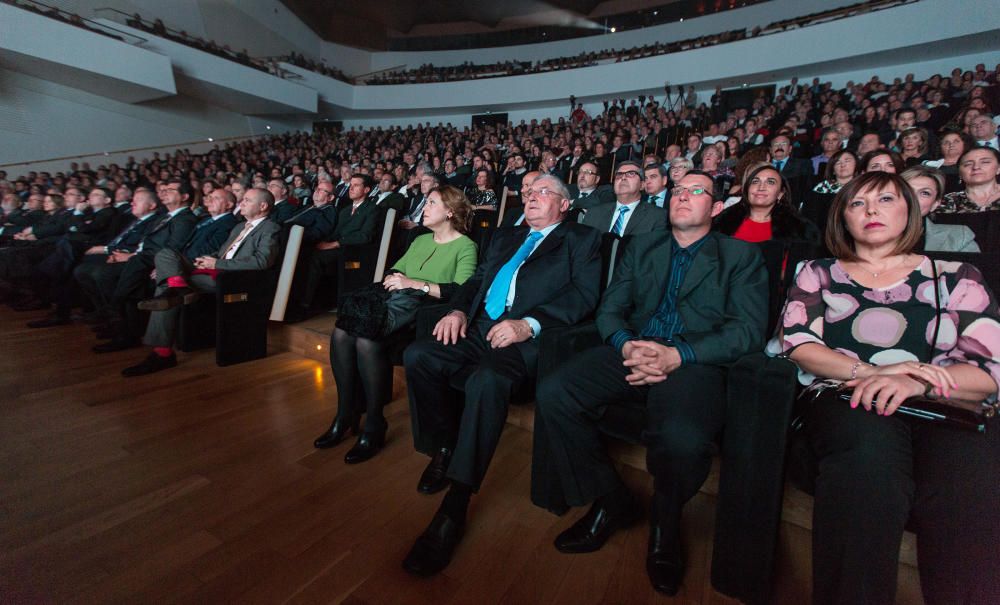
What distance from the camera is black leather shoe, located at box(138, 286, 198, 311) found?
7.11ft

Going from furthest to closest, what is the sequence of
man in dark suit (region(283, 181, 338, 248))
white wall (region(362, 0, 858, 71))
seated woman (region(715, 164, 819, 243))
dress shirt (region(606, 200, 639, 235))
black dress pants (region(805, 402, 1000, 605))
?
Result: white wall (region(362, 0, 858, 71))
man in dark suit (region(283, 181, 338, 248))
dress shirt (region(606, 200, 639, 235))
seated woman (region(715, 164, 819, 243))
black dress pants (region(805, 402, 1000, 605))

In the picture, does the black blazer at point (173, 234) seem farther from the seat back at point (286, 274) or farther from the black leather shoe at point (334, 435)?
the black leather shoe at point (334, 435)

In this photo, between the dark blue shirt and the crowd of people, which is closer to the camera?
the crowd of people

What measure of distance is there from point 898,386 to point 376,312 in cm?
141

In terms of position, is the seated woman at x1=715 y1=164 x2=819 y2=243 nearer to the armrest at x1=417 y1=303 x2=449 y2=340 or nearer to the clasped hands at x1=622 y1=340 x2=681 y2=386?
the clasped hands at x1=622 y1=340 x2=681 y2=386

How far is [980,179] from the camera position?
1.97 meters

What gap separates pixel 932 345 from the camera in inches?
38.9

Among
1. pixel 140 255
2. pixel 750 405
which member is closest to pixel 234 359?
pixel 140 255

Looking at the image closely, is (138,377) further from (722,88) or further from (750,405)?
(722,88)

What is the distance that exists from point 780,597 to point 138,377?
2710mm

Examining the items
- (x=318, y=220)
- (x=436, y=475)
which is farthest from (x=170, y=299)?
(x=436, y=475)

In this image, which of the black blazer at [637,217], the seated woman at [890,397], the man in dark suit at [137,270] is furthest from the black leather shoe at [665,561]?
the man in dark suit at [137,270]

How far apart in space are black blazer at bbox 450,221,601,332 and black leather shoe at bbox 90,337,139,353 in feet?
7.47

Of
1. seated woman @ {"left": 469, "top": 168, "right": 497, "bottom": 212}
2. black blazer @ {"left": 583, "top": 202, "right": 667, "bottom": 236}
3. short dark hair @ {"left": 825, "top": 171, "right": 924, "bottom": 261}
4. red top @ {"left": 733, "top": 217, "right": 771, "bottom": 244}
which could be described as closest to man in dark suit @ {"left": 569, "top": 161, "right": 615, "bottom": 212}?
black blazer @ {"left": 583, "top": 202, "right": 667, "bottom": 236}
